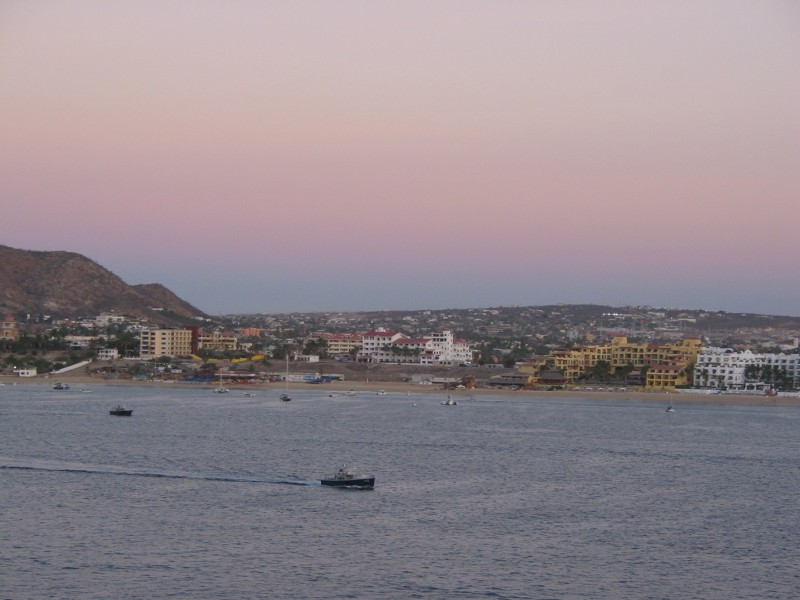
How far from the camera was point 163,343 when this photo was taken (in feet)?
520

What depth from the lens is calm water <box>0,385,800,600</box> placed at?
29703 mm

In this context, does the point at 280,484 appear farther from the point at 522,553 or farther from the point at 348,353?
the point at 348,353

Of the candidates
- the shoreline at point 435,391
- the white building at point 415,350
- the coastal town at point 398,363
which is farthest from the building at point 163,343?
the white building at point 415,350

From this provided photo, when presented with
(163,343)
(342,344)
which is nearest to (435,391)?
(163,343)

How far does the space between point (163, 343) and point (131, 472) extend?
372 feet

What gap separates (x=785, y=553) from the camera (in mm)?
33969

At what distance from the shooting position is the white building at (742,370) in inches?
5115

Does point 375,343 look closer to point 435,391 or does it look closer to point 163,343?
point 163,343

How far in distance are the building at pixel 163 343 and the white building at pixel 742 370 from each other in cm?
7042

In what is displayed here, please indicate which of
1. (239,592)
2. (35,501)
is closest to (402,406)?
(35,501)

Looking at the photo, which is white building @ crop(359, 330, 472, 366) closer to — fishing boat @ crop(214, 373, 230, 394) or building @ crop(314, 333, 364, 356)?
building @ crop(314, 333, 364, 356)

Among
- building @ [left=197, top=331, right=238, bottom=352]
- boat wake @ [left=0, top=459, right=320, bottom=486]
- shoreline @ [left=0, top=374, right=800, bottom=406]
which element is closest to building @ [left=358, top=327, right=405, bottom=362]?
building @ [left=197, top=331, right=238, bottom=352]

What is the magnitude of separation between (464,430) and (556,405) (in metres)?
36.2

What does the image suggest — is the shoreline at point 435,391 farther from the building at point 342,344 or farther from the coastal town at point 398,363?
the building at point 342,344
